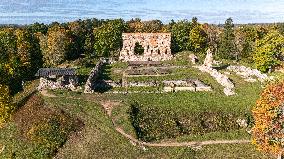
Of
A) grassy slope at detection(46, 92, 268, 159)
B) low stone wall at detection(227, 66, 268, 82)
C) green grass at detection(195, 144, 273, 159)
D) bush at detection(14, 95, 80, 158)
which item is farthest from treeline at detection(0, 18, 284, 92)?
green grass at detection(195, 144, 273, 159)

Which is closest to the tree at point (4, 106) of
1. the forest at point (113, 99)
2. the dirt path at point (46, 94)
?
the forest at point (113, 99)

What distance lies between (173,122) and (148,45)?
4016 cm

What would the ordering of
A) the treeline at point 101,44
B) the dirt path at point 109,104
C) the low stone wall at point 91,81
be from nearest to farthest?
1. the dirt path at point 109,104
2. the low stone wall at point 91,81
3. the treeline at point 101,44

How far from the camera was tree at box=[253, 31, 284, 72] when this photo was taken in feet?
259

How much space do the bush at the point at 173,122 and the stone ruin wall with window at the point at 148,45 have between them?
3428cm

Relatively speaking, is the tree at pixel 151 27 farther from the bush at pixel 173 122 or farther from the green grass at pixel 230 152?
the green grass at pixel 230 152

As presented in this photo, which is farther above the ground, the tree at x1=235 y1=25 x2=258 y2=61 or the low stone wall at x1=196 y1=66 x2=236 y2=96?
the tree at x1=235 y1=25 x2=258 y2=61

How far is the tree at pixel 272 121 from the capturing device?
36.9 m

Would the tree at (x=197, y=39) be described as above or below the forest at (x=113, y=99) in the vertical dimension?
above

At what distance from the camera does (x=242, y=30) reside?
114 metres

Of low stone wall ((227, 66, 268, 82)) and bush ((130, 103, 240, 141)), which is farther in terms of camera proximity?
low stone wall ((227, 66, 268, 82))

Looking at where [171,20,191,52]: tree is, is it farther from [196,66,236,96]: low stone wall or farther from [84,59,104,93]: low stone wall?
[84,59,104,93]: low stone wall

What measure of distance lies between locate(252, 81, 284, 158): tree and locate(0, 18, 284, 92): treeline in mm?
43218

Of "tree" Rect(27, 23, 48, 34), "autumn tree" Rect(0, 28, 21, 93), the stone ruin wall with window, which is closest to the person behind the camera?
"autumn tree" Rect(0, 28, 21, 93)
